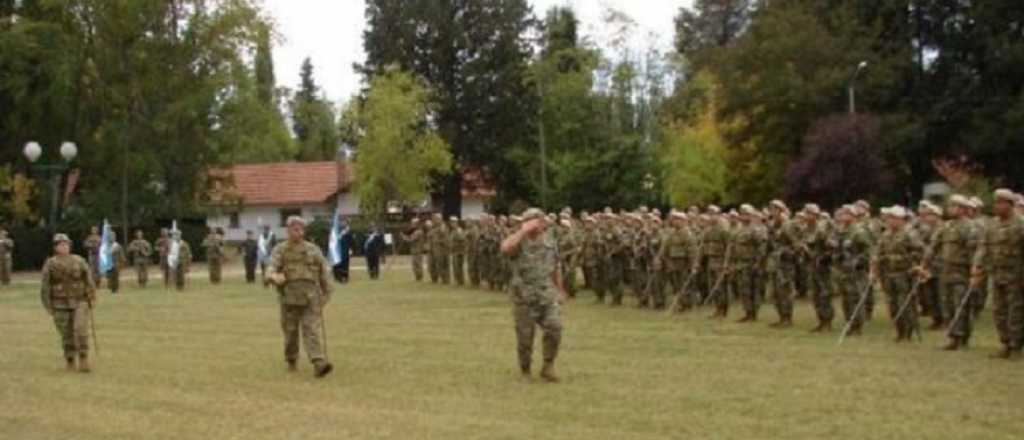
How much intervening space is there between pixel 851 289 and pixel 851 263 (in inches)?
14.9

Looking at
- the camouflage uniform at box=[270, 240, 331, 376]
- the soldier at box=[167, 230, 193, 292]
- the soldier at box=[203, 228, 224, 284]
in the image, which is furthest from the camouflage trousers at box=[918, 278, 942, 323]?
the soldier at box=[203, 228, 224, 284]

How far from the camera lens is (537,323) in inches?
604

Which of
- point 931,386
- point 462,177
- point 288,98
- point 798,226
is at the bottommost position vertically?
point 931,386

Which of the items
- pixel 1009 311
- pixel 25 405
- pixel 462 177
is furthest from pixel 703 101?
pixel 25 405

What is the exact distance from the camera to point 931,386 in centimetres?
1392

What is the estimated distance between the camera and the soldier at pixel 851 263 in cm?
1994

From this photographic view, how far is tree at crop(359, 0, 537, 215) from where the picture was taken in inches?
2813

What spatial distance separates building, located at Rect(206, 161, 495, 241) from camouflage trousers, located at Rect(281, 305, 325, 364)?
59.0m

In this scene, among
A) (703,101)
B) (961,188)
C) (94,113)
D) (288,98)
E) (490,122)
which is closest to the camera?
(961,188)

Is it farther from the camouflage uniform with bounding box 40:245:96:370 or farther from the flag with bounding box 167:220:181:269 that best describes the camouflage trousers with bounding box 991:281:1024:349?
the flag with bounding box 167:220:181:269

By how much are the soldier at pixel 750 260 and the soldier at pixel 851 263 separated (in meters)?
1.97

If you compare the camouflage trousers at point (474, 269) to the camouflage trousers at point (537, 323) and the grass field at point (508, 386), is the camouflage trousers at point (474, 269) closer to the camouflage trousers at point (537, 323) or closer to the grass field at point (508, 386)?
the grass field at point (508, 386)

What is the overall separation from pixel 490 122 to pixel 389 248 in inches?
574

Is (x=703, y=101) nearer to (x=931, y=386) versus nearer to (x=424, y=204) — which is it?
(x=424, y=204)
